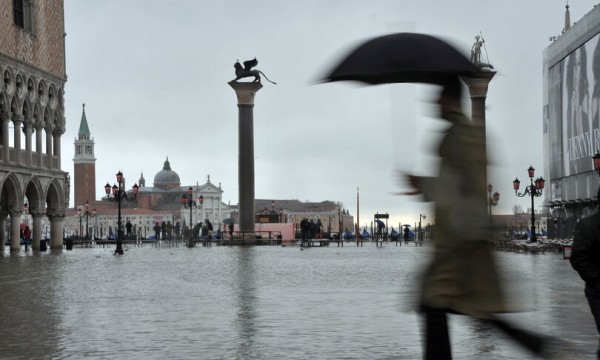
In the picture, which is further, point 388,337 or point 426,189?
point 388,337

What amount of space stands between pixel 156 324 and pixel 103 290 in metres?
6.24

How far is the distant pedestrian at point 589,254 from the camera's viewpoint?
6.50m

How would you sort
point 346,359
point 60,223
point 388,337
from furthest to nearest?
point 60,223 → point 388,337 → point 346,359

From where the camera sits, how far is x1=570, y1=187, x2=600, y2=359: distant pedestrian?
6504mm

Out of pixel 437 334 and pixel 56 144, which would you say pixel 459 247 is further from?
pixel 56 144

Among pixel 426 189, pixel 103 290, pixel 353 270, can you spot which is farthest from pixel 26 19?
pixel 426 189

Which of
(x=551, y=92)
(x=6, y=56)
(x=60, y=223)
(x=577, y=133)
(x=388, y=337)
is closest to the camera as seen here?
(x=388, y=337)

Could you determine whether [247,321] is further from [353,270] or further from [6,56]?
[6,56]

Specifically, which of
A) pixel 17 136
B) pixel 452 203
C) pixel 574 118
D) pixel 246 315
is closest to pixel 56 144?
pixel 17 136

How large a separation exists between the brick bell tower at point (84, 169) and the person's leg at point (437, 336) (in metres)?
175

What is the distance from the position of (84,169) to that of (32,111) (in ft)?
462

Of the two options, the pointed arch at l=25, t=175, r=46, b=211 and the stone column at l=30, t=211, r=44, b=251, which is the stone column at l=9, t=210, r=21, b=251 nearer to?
the pointed arch at l=25, t=175, r=46, b=211

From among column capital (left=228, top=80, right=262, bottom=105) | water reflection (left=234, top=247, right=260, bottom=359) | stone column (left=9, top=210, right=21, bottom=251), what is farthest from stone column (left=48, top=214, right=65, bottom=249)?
water reflection (left=234, top=247, right=260, bottom=359)

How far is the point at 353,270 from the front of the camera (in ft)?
80.2
